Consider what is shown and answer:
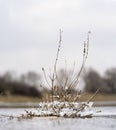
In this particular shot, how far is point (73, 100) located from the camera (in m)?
16.1

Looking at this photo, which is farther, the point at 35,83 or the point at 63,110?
the point at 35,83

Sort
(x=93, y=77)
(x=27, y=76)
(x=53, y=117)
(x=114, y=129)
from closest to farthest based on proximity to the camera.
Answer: (x=114, y=129) < (x=53, y=117) < (x=27, y=76) < (x=93, y=77)

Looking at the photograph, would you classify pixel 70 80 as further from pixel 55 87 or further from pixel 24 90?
pixel 24 90

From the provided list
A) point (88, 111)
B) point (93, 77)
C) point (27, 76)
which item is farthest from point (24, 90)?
point (88, 111)

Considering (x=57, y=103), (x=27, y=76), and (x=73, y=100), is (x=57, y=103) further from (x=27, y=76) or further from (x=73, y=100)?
(x=27, y=76)

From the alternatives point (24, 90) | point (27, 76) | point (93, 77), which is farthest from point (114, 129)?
point (93, 77)

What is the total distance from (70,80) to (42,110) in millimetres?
1050

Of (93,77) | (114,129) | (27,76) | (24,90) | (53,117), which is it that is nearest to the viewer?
(114,129)

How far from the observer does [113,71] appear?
79.7 meters

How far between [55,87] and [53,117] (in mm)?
831

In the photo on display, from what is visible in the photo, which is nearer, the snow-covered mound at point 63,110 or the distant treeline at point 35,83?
the snow-covered mound at point 63,110

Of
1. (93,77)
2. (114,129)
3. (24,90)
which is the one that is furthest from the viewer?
(93,77)

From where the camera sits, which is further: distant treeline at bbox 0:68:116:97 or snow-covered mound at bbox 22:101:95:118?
distant treeline at bbox 0:68:116:97

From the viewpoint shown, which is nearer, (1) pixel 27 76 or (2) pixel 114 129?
(2) pixel 114 129
